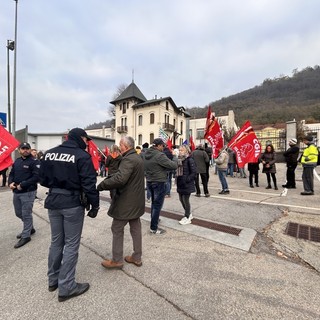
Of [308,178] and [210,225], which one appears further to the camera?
[308,178]

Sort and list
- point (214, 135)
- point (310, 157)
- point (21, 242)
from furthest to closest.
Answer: point (214, 135)
point (310, 157)
point (21, 242)

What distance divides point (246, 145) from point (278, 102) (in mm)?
63770

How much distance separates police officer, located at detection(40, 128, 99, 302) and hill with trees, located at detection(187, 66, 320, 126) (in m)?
50.2

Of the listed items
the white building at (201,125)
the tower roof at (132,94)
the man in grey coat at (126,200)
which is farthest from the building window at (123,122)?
the man in grey coat at (126,200)

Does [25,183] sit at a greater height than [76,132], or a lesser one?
lesser

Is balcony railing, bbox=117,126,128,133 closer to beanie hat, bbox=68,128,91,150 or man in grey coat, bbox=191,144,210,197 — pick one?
man in grey coat, bbox=191,144,210,197

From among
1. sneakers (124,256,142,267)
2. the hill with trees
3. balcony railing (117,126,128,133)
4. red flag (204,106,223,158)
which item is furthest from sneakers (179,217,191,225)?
the hill with trees

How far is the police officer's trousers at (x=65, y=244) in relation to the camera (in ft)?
7.69

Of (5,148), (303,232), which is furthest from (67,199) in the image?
(303,232)

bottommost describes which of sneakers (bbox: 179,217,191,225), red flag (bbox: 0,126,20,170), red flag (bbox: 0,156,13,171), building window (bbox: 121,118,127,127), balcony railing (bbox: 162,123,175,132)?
sneakers (bbox: 179,217,191,225)

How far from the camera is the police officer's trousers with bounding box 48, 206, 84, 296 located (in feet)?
7.69

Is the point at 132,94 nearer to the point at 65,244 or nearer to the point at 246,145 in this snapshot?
the point at 246,145

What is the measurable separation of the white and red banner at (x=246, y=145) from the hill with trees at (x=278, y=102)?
43790 mm

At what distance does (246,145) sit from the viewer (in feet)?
24.8
